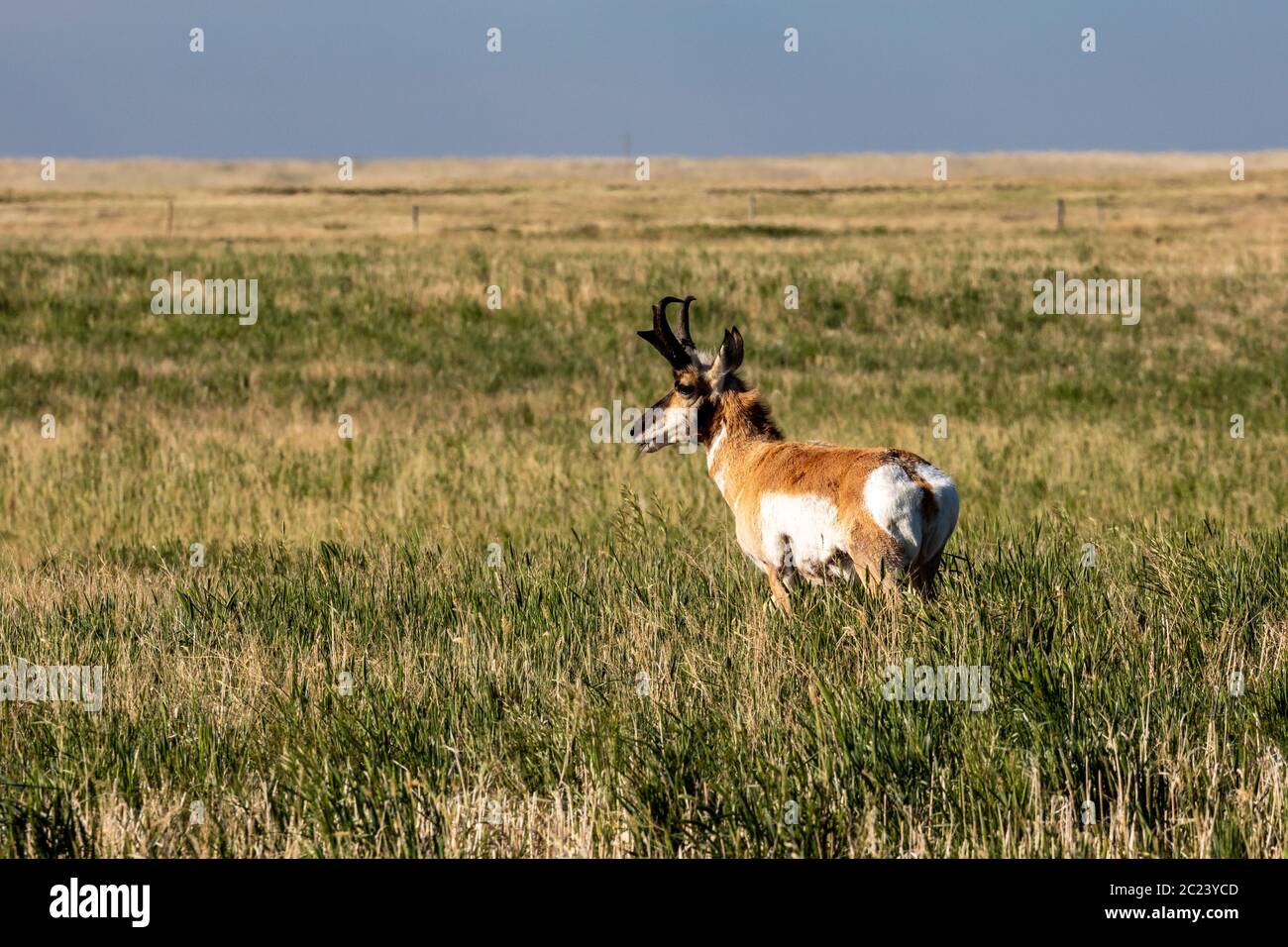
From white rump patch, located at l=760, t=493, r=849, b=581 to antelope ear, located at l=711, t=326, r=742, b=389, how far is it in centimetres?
105

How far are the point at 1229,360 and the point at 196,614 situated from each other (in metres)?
20.6

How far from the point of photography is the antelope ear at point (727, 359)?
25.7 ft

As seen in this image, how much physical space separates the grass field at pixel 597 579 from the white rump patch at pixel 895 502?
378mm

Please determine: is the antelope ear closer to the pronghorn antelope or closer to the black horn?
the pronghorn antelope

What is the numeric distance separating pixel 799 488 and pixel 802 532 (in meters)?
0.21

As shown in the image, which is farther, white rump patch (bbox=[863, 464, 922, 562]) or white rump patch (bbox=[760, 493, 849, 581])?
white rump patch (bbox=[760, 493, 849, 581])

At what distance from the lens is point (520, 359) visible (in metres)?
24.5

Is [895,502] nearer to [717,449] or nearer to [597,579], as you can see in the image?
[717,449]

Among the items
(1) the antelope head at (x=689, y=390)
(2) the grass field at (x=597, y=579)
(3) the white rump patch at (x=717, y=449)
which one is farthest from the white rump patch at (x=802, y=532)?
(1) the antelope head at (x=689, y=390)

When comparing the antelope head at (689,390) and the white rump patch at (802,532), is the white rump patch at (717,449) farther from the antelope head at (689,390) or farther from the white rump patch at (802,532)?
the white rump patch at (802,532)

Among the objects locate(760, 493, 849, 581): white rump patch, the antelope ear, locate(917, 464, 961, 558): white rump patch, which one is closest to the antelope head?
the antelope ear

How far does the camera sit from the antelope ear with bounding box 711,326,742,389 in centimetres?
783
